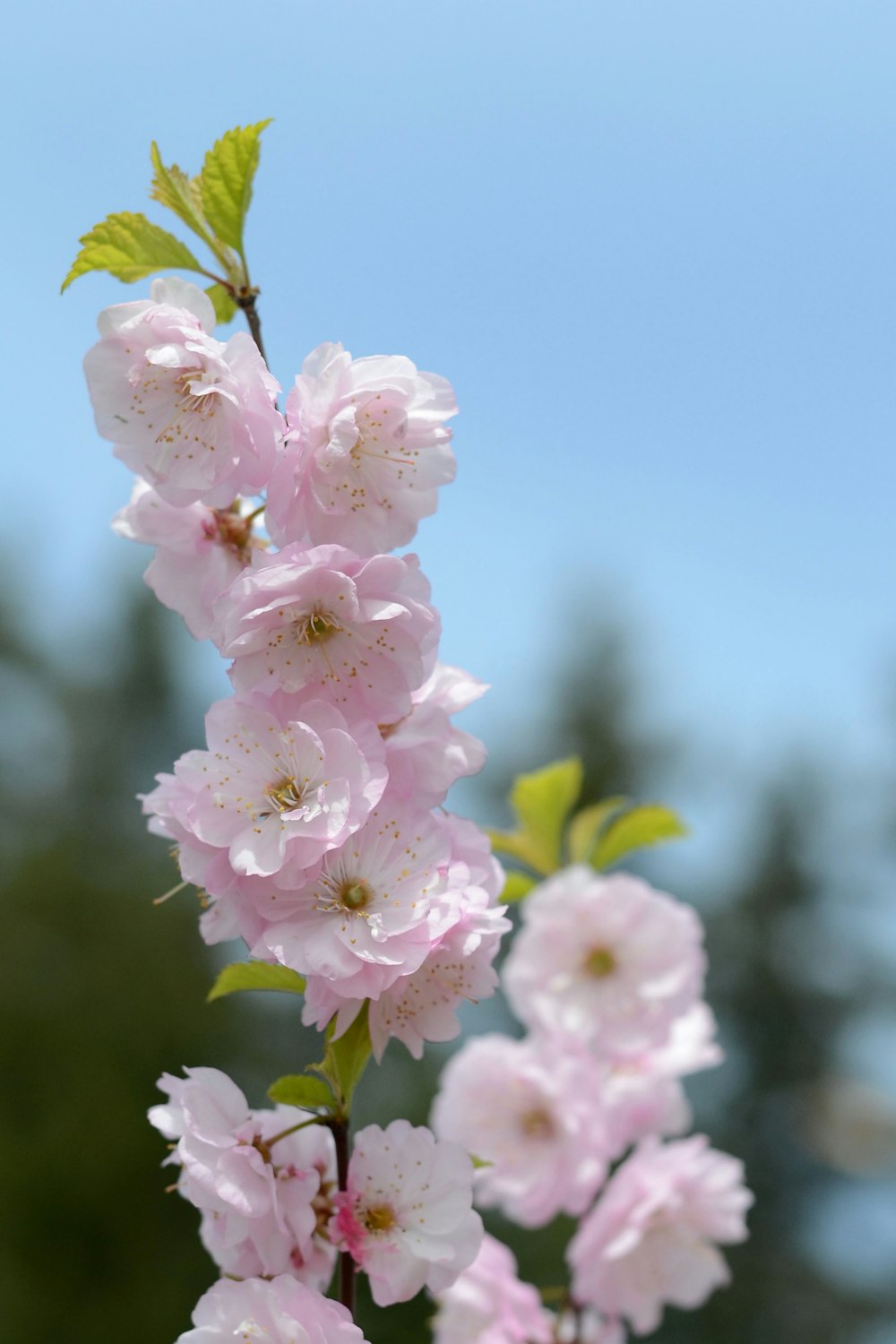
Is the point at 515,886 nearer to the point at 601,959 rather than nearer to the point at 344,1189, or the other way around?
the point at 601,959

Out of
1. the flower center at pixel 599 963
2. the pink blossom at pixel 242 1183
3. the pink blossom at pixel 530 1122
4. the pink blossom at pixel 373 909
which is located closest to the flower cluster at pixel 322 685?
the pink blossom at pixel 373 909

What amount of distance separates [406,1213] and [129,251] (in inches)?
39.2

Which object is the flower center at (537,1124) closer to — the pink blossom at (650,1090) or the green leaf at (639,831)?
the pink blossom at (650,1090)

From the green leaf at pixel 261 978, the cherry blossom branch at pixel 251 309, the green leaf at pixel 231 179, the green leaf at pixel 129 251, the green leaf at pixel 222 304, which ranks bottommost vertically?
the green leaf at pixel 261 978

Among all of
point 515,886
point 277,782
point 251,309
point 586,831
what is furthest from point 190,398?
point 586,831

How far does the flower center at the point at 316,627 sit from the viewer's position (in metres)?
1.11

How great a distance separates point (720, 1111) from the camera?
17906 mm

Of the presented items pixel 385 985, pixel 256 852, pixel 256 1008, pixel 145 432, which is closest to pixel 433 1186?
pixel 385 985

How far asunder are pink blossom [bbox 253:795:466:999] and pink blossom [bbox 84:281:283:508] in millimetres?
349

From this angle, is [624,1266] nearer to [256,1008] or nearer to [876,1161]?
[256,1008]

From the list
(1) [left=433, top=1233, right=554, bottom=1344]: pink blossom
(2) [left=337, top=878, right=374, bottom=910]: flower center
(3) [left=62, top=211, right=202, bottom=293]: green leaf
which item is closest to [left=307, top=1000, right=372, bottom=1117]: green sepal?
(2) [left=337, top=878, right=374, bottom=910]: flower center

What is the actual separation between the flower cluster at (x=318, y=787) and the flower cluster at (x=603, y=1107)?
999mm

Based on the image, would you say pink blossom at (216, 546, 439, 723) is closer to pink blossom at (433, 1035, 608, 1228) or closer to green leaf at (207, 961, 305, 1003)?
green leaf at (207, 961, 305, 1003)

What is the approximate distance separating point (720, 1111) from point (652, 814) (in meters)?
17.2
